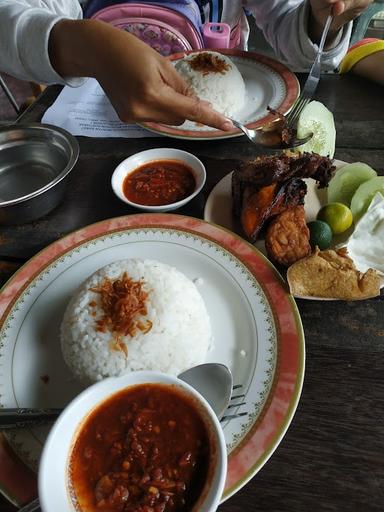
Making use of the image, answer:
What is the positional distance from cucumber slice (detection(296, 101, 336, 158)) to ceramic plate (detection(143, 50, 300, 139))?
0.23 meters

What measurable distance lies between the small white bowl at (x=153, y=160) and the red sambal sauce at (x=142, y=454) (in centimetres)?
84

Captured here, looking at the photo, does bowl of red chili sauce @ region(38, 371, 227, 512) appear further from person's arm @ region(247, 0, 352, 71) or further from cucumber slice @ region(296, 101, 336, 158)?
person's arm @ region(247, 0, 352, 71)

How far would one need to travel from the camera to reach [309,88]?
7.20 ft

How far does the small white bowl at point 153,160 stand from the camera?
164cm

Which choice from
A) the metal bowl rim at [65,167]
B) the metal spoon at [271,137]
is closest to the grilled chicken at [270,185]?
the metal spoon at [271,137]

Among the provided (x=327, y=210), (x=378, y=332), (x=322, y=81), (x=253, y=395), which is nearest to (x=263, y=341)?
(x=253, y=395)

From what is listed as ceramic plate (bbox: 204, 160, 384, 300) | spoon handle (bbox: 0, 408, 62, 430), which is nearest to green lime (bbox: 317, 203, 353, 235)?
ceramic plate (bbox: 204, 160, 384, 300)

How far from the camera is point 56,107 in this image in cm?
228

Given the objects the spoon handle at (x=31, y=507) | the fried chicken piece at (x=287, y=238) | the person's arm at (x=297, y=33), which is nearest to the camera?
the spoon handle at (x=31, y=507)

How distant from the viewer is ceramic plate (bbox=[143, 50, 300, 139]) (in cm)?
199

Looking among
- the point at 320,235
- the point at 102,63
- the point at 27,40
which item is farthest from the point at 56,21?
the point at 320,235

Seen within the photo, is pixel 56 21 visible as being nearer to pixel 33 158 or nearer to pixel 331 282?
pixel 33 158

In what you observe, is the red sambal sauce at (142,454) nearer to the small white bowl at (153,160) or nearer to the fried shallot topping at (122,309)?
the fried shallot topping at (122,309)

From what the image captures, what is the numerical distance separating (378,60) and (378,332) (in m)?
1.71
